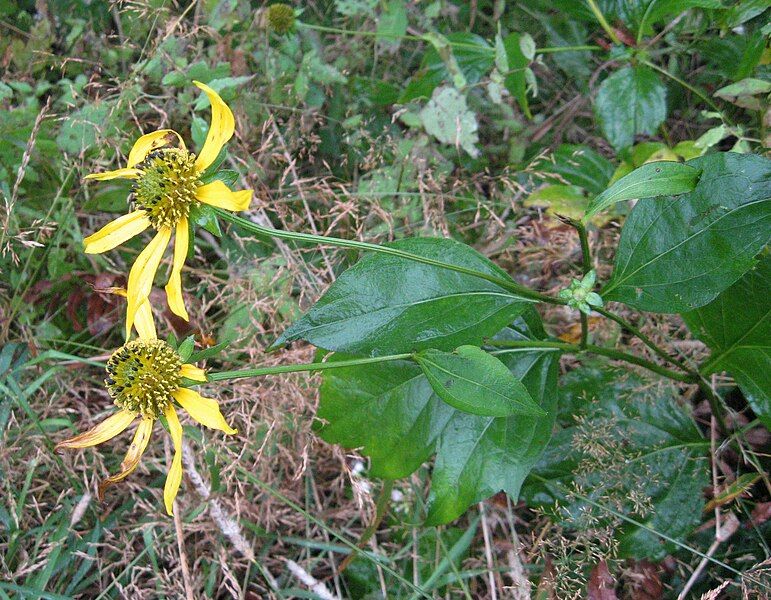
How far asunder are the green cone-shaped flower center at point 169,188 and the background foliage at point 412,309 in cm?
14

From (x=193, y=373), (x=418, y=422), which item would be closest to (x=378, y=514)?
(x=418, y=422)

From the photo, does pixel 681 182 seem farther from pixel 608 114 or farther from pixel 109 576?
pixel 109 576

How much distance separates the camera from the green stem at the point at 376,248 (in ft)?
3.01

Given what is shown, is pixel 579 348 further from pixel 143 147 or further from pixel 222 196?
pixel 143 147

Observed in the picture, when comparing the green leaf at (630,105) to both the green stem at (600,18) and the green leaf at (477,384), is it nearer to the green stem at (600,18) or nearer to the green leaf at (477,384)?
the green stem at (600,18)

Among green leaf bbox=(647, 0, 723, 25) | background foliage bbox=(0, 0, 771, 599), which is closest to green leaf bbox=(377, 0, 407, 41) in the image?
background foliage bbox=(0, 0, 771, 599)

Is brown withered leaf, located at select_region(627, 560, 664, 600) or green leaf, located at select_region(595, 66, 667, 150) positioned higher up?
green leaf, located at select_region(595, 66, 667, 150)

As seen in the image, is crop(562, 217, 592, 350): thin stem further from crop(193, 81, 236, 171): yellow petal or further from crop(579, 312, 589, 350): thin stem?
crop(193, 81, 236, 171): yellow petal

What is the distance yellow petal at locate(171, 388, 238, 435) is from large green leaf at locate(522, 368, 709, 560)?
65 cm

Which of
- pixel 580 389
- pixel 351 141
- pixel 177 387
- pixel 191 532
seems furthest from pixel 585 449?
pixel 351 141

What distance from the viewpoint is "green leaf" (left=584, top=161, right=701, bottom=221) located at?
960 mm

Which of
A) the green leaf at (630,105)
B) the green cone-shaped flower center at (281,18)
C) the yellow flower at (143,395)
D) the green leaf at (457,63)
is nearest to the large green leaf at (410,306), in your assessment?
the yellow flower at (143,395)

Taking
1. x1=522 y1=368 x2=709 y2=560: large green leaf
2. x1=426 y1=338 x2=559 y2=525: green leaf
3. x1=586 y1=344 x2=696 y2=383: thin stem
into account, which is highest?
x1=586 y1=344 x2=696 y2=383: thin stem

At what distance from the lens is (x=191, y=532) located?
5.11ft
